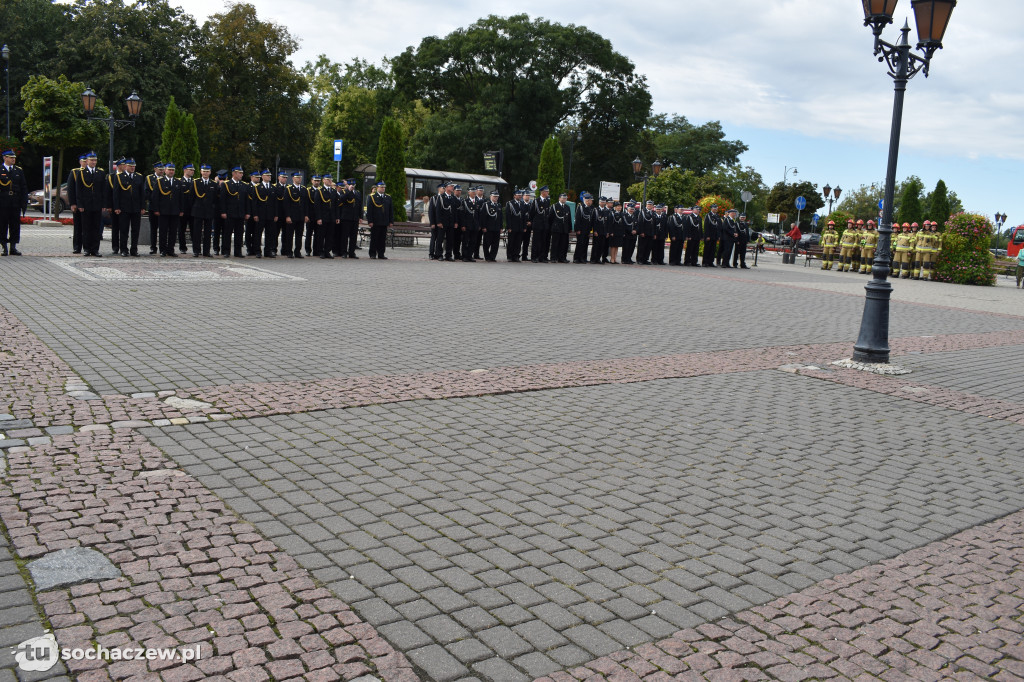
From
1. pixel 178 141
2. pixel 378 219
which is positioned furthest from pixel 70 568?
pixel 178 141

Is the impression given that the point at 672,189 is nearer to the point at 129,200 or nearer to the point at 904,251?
the point at 904,251

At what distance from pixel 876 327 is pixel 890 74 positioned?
3.12 meters

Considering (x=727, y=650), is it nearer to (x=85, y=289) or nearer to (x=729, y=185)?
(x=85, y=289)

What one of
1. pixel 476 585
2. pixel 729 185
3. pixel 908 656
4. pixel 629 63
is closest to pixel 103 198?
pixel 476 585

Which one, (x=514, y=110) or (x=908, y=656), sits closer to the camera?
(x=908, y=656)

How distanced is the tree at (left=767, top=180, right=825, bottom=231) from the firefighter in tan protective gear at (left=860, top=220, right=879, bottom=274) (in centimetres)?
5426

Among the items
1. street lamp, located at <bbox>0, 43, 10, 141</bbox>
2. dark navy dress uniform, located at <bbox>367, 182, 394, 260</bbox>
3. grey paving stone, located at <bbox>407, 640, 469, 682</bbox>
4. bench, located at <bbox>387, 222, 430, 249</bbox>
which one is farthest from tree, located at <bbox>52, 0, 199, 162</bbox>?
grey paving stone, located at <bbox>407, 640, 469, 682</bbox>

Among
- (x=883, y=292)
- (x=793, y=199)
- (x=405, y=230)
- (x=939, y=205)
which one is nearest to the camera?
(x=883, y=292)

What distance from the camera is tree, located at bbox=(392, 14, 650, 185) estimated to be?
62094mm

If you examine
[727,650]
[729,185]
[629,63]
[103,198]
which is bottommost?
[727,650]

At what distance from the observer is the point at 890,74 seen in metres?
10.6

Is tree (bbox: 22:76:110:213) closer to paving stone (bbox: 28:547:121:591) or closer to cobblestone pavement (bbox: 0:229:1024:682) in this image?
cobblestone pavement (bbox: 0:229:1024:682)

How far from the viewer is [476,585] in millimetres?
3938

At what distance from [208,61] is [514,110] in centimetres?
2093
